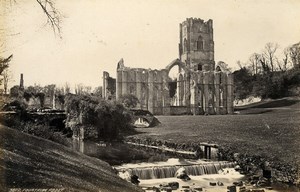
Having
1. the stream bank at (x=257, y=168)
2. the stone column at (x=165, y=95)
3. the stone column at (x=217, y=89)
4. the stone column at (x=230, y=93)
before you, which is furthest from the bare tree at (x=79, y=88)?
the stone column at (x=217, y=89)

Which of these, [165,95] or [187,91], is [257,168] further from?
[187,91]

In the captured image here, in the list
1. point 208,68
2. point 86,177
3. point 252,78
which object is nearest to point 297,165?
point 86,177

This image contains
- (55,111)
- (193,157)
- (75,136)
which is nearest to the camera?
(193,157)

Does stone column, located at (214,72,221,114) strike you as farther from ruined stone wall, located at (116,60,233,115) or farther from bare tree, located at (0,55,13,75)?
bare tree, located at (0,55,13,75)

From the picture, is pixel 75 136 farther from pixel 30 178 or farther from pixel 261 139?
pixel 30 178

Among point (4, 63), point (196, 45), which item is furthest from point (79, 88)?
point (196, 45)

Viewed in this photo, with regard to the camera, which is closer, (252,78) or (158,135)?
(158,135)
